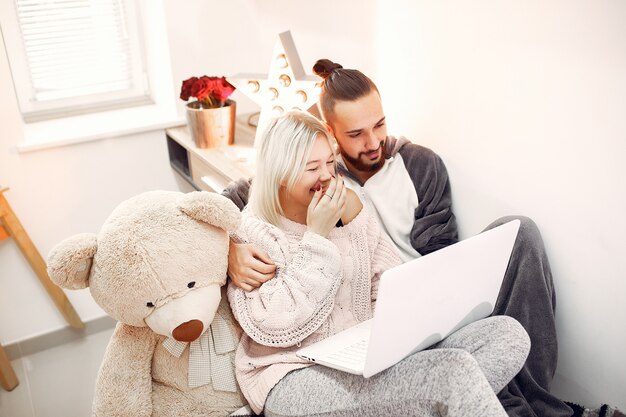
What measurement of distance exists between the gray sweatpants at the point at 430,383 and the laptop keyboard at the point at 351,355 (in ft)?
0.12

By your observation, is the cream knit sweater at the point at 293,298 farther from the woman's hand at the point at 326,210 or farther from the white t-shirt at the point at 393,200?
the white t-shirt at the point at 393,200

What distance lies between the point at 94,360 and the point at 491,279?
5.59 feet

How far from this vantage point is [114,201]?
2381mm

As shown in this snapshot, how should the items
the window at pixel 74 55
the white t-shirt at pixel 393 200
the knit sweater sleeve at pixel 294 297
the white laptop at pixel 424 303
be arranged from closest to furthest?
the white laptop at pixel 424 303
the knit sweater sleeve at pixel 294 297
the white t-shirt at pixel 393 200
the window at pixel 74 55

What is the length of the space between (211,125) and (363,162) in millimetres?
757

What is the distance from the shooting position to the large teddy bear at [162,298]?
3.76 ft

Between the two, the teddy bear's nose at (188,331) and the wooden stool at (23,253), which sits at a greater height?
the teddy bear's nose at (188,331)

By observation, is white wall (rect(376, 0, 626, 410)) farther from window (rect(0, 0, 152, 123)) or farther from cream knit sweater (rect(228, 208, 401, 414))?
window (rect(0, 0, 152, 123))

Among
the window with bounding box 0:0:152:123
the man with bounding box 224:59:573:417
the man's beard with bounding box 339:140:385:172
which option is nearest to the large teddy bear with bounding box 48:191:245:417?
the man with bounding box 224:59:573:417

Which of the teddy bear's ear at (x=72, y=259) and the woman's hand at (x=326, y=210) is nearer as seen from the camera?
the teddy bear's ear at (x=72, y=259)

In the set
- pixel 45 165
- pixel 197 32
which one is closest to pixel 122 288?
pixel 45 165

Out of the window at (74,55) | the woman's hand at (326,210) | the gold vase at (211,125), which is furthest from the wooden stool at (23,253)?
the woman's hand at (326,210)

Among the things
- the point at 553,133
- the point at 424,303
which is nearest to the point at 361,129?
the point at 553,133

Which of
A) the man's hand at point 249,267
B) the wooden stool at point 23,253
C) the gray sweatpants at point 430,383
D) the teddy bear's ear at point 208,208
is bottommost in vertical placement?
the wooden stool at point 23,253
